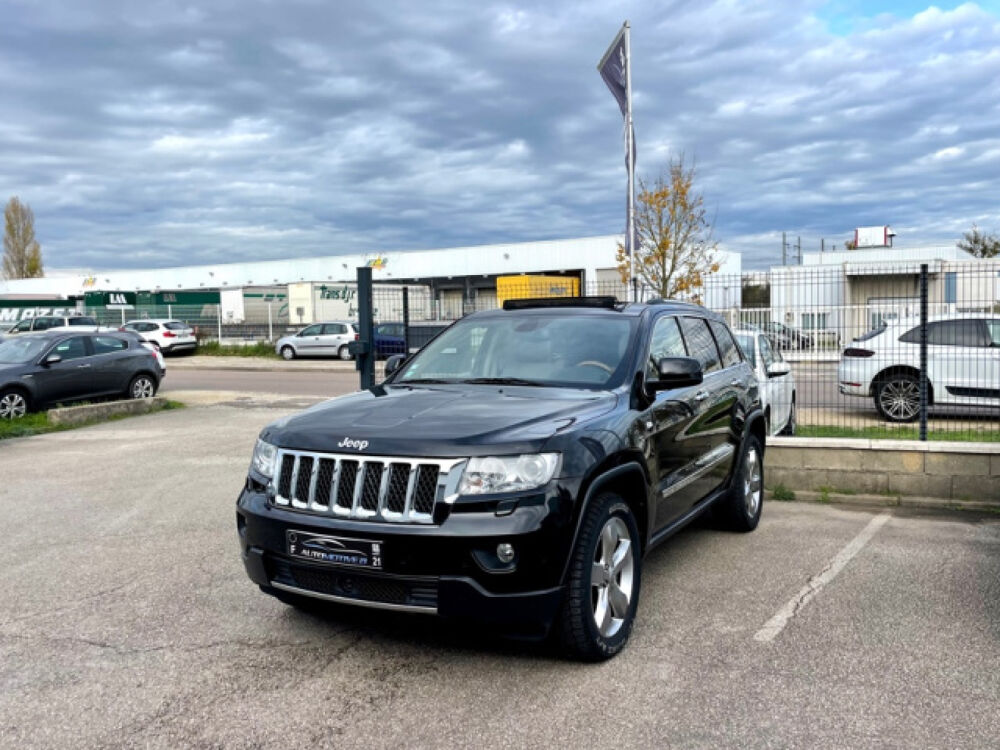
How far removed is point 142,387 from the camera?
16.0 metres

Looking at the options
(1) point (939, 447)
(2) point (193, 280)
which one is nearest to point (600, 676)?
(1) point (939, 447)

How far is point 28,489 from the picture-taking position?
326 inches

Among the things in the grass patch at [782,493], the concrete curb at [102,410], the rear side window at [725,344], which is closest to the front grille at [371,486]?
the rear side window at [725,344]

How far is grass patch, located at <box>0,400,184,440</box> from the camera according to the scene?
39.4ft

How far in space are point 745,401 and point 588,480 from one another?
9.75 ft

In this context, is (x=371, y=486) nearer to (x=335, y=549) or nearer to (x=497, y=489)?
(x=335, y=549)

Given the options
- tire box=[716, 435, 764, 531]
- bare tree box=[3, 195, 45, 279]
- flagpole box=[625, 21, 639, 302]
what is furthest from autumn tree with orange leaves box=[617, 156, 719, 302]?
bare tree box=[3, 195, 45, 279]

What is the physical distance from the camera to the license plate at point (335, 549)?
357cm

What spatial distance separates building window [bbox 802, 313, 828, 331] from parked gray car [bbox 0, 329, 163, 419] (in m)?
11.8

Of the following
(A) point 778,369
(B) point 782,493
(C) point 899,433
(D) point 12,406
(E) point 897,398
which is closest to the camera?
(B) point 782,493

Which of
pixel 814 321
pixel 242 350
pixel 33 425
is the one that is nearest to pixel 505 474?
pixel 814 321

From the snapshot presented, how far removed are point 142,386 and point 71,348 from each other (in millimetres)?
1661

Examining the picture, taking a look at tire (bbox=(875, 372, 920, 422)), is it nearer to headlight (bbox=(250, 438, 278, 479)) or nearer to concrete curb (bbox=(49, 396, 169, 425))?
headlight (bbox=(250, 438, 278, 479))

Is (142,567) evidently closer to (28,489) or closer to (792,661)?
(28,489)
